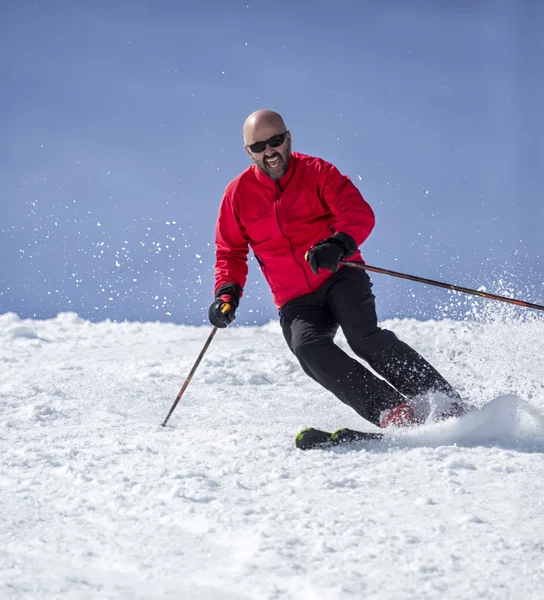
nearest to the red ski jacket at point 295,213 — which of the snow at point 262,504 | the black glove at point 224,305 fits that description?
the black glove at point 224,305

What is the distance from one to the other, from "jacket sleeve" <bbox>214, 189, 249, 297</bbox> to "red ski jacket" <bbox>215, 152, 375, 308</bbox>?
0.08m

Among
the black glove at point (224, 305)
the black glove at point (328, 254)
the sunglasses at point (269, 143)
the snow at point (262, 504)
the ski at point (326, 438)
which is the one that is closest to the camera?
the snow at point (262, 504)

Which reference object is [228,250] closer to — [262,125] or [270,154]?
[270,154]

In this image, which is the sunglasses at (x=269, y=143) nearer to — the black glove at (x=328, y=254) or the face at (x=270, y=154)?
the face at (x=270, y=154)

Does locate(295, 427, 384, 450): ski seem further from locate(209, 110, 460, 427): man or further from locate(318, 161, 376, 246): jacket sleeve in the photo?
locate(318, 161, 376, 246): jacket sleeve

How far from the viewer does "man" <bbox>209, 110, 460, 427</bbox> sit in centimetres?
370

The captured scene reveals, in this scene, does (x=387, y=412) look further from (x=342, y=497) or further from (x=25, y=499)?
(x=25, y=499)

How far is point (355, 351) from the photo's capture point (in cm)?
388

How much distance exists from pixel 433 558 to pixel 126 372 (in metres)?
4.88

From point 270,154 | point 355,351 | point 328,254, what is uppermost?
point 270,154

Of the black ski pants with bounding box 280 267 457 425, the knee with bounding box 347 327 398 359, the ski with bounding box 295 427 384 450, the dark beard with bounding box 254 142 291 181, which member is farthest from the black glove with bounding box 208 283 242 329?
the ski with bounding box 295 427 384 450

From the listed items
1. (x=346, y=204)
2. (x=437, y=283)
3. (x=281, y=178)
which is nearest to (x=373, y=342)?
(x=437, y=283)

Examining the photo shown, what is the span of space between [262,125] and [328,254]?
967 millimetres

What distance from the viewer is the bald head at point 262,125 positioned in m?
4.07
